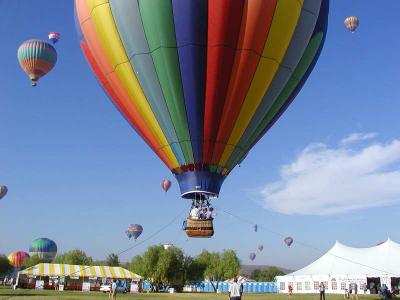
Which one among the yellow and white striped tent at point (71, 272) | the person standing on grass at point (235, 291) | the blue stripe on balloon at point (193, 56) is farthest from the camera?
the yellow and white striped tent at point (71, 272)

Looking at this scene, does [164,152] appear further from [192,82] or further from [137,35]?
[137,35]

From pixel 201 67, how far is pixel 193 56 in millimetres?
461

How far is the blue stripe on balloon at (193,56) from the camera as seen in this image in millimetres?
15484

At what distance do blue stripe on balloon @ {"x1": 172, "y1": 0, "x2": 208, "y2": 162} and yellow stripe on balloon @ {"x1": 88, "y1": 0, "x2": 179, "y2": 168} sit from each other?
137 cm

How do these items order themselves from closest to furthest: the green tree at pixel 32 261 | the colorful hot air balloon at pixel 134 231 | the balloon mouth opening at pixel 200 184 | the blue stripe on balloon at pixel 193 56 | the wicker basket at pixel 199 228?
the blue stripe on balloon at pixel 193 56, the balloon mouth opening at pixel 200 184, the wicker basket at pixel 199 228, the colorful hot air balloon at pixel 134 231, the green tree at pixel 32 261

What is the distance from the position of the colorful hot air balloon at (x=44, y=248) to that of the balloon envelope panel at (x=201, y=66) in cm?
5550

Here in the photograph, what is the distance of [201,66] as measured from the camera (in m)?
16.2

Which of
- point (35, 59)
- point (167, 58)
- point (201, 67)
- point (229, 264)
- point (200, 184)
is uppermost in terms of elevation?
point (35, 59)

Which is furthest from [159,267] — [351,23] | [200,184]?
[200,184]

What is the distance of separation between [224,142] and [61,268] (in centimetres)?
3186

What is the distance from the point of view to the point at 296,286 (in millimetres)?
43469

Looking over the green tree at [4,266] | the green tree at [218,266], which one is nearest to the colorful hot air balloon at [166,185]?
the green tree at [218,266]

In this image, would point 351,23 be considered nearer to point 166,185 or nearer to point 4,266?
point 166,185

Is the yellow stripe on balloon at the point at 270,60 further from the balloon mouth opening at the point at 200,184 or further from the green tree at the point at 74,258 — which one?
the green tree at the point at 74,258
